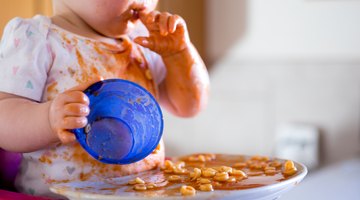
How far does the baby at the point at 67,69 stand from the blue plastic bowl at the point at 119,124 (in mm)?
18

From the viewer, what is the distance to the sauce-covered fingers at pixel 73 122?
1.53 feet

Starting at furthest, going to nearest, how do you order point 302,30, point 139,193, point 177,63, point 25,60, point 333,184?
point 302,30
point 333,184
point 177,63
point 25,60
point 139,193

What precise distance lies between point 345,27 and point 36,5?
29.6 inches

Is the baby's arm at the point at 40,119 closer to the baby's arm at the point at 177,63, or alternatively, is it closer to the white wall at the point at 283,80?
the baby's arm at the point at 177,63

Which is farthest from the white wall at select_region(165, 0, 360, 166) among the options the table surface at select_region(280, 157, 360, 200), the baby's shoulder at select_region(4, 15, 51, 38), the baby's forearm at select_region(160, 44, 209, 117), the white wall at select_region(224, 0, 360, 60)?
the baby's shoulder at select_region(4, 15, 51, 38)

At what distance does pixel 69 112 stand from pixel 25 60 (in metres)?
0.12

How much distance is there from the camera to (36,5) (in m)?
1.01

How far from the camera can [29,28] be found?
0.58 m

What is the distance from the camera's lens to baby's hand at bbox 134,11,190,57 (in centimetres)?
60

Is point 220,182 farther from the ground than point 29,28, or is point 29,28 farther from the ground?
point 29,28

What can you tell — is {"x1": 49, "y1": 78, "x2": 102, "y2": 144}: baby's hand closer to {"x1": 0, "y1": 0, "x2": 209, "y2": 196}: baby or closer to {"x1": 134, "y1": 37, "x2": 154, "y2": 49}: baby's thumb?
{"x1": 0, "y1": 0, "x2": 209, "y2": 196}: baby

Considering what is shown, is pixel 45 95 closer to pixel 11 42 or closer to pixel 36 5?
pixel 11 42

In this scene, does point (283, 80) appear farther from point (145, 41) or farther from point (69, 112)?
point (69, 112)

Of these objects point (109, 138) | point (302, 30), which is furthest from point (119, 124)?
point (302, 30)
